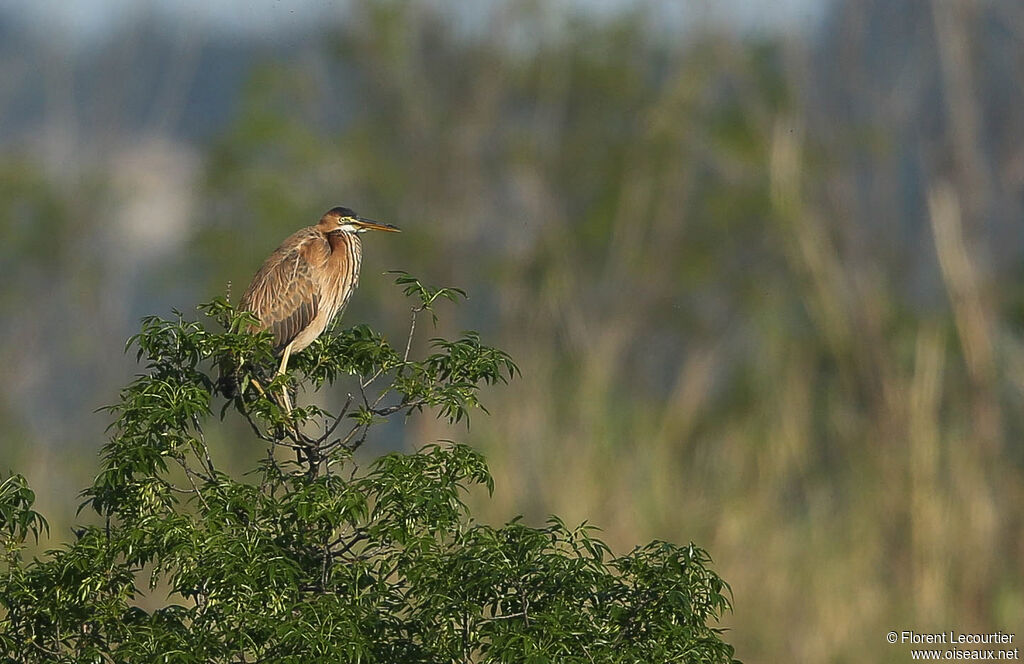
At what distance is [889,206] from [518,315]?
2.85 m

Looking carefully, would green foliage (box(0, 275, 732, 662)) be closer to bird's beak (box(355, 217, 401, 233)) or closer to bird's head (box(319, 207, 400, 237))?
bird's beak (box(355, 217, 401, 233))

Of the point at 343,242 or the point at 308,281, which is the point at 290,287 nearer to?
the point at 308,281

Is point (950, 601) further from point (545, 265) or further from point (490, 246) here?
point (490, 246)

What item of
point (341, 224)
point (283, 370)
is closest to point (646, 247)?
point (341, 224)

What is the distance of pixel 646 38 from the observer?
1689 cm

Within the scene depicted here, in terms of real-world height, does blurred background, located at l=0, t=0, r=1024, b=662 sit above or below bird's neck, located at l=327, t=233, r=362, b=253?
above

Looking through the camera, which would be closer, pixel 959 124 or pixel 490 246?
pixel 959 124

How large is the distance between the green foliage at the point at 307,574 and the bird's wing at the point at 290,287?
1.19 metres

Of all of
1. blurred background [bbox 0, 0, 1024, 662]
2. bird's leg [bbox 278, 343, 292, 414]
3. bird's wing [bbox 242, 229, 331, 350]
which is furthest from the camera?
blurred background [bbox 0, 0, 1024, 662]

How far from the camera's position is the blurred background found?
739 cm

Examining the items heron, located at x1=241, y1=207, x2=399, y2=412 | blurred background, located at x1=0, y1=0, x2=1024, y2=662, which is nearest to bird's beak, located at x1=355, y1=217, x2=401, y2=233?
heron, located at x1=241, y1=207, x2=399, y2=412

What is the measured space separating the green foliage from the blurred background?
13.8 feet

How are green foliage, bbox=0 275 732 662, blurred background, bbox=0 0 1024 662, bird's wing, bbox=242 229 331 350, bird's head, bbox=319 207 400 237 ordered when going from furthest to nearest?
blurred background, bbox=0 0 1024 662
bird's head, bbox=319 207 400 237
bird's wing, bbox=242 229 331 350
green foliage, bbox=0 275 732 662

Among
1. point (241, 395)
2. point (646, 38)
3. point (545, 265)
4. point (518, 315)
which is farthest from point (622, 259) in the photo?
point (241, 395)
